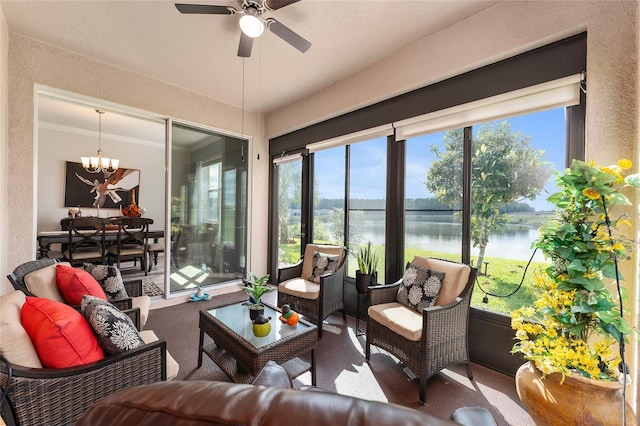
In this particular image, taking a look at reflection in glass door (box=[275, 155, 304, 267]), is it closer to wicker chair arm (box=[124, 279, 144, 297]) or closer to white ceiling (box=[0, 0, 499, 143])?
white ceiling (box=[0, 0, 499, 143])

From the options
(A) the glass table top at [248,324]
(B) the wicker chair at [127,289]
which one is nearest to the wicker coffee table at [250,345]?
(A) the glass table top at [248,324]

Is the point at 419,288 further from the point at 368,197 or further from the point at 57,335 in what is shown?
the point at 57,335

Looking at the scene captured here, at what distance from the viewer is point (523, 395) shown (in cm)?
141

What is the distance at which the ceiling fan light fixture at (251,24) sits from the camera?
1.80 meters

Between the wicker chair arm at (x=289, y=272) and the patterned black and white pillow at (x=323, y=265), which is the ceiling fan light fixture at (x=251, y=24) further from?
the wicker chair arm at (x=289, y=272)

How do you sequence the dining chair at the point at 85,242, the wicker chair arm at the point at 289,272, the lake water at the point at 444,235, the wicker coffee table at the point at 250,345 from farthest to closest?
the dining chair at the point at 85,242, the wicker chair arm at the point at 289,272, the lake water at the point at 444,235, the wicker coffee table at the point at 250,345

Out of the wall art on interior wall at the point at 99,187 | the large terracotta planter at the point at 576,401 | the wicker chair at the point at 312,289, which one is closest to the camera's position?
the large terracotta planter at the point at 576,401

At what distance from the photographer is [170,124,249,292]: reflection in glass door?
3682 mm

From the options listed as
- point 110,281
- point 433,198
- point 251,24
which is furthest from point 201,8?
point 433,198

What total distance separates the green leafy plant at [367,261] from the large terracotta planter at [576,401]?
64.6 inches

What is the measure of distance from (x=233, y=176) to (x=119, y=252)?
244 centimetres

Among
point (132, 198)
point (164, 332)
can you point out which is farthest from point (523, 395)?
point (132, 198)

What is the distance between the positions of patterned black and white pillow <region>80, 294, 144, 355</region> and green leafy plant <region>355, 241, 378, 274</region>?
2073mm

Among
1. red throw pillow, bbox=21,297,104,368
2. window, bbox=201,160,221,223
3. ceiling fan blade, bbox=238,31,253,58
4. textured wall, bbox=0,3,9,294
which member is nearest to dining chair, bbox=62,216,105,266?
textured wall, bbox=0,3,9,294
